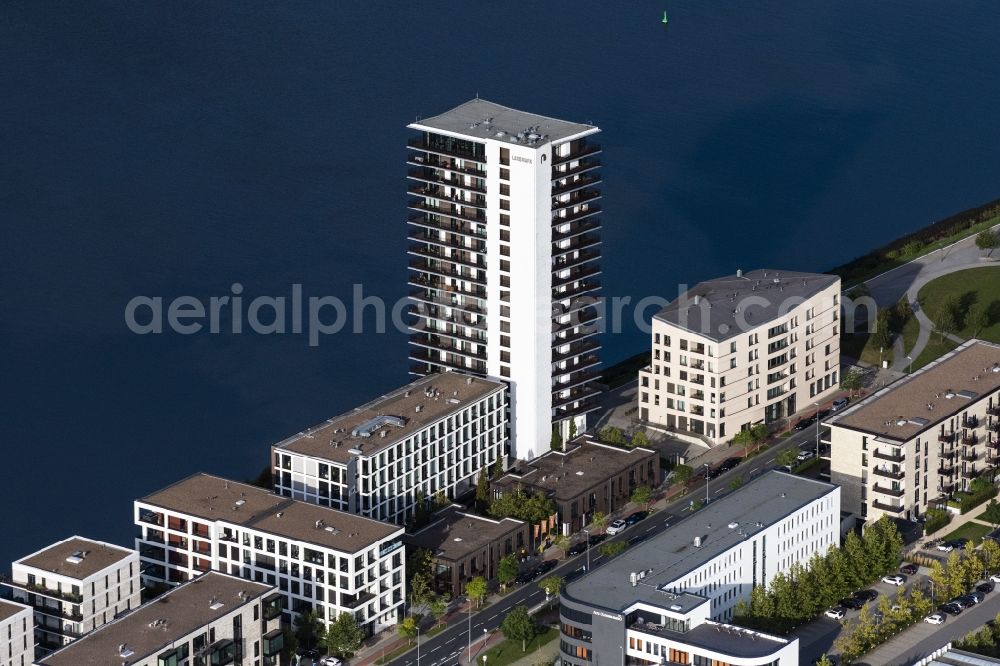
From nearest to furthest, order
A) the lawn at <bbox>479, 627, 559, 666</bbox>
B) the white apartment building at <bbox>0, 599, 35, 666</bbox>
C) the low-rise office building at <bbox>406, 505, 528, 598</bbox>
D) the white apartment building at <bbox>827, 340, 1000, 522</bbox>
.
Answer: the white apartment building at <bbox>0, 599, 35, 666</bbox>, the lawn at <bbox>479, 627, 559, 666</bbox>, the low-rise office building at <bbox>406, 505, 528, 598</bbox>, the white apartment building at <bbox>827, 340, 1000, 522</bbox>

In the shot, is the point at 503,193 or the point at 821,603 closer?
the point at 821,603

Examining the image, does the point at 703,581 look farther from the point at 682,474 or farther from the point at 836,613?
the point at 682,474

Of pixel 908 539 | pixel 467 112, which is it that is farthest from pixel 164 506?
pixel 908 539

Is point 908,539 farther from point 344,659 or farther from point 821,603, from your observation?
point 344,659

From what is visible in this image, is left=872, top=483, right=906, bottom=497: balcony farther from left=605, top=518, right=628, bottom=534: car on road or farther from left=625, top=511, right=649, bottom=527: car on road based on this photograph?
left=605, top=518, right=628, bottom=534: car on road

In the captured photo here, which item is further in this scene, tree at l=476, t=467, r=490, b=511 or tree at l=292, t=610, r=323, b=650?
tree at l=476, t=467, r=490, b=511

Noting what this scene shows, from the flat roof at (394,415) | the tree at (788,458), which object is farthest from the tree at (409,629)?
the tree at (788,458)

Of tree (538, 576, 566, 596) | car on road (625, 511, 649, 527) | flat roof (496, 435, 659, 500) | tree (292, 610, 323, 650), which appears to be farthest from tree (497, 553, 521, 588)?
tree (292, 610, 323, 650)
